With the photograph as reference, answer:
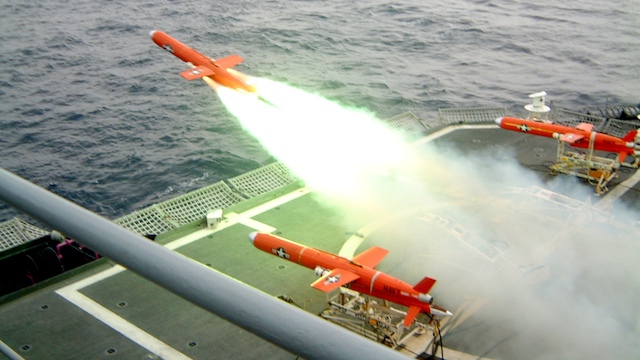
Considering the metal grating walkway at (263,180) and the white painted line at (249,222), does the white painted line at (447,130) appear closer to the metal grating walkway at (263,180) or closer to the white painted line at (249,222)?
the metal grating walkway at (263,180)

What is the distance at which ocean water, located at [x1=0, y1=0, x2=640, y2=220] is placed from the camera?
55.7m

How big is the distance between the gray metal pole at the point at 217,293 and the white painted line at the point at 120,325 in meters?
20.2

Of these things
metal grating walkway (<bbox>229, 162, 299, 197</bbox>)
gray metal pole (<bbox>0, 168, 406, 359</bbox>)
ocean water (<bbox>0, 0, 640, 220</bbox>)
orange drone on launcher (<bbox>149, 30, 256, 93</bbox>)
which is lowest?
ocean water (<bbox>0, 0, 640, 220</bbox>)

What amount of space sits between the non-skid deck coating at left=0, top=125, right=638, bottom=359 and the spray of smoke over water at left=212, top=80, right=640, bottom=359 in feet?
0.43

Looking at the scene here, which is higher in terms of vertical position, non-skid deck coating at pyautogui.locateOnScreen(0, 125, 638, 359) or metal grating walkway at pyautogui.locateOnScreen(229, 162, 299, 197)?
non-skid deck coating at pyautogui.locateOnScreen(0, 125, 638, 359)

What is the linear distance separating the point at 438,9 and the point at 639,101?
38.7 m

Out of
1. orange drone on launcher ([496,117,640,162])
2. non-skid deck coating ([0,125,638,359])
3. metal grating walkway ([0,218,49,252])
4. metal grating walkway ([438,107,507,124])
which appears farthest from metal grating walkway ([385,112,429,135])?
metal grating walkway ([0,218,49,252])

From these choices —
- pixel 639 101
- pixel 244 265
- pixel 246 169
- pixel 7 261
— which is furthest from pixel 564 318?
pixel 639 101

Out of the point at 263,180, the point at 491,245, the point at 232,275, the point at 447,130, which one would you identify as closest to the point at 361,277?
the point at 232,275

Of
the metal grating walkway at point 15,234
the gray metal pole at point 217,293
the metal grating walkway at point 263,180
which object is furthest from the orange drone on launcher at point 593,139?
the gray metal pole at point 217,293

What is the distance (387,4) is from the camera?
105 m

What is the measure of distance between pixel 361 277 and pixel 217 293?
21092 millimetres

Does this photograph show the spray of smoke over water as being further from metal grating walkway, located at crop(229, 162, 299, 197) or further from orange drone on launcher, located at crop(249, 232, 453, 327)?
orange drone on launcher, located at crop(249, 232, 453, 327)

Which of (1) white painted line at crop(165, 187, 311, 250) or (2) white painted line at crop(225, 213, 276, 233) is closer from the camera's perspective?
(1) white painted line at crop(165, 187, 311, 250)
